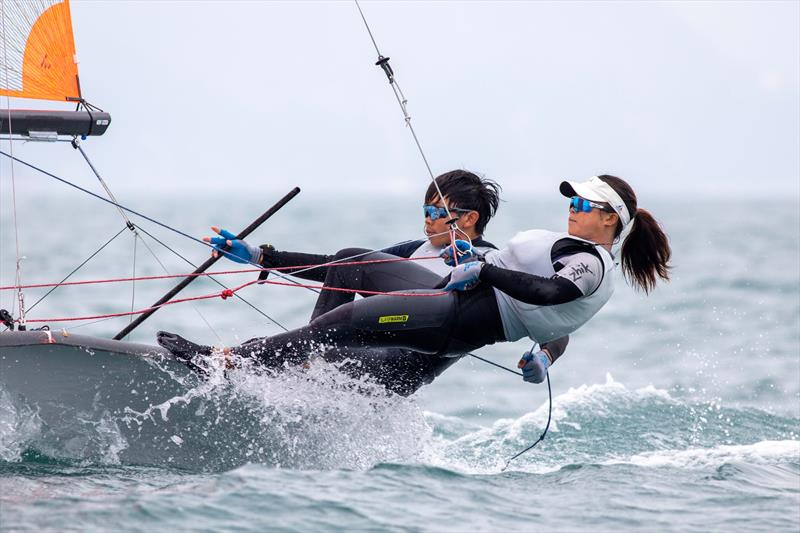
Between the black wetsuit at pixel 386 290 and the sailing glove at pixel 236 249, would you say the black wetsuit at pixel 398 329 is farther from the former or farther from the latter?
the sailing glove at pixel 236 249

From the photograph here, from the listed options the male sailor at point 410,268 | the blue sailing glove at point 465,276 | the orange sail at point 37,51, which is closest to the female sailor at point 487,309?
the blue sailing glove at point 465,276

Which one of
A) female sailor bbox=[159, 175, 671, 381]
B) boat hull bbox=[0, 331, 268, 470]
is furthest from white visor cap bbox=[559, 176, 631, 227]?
boat hull bbox=[0, 331, 268, 470]

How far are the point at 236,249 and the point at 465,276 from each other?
1.23 metres

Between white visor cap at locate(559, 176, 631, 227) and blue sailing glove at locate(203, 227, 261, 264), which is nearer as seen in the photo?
white visor cap at locate(559, 176, 631, 227)

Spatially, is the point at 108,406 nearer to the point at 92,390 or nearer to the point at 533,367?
the point at 92,390

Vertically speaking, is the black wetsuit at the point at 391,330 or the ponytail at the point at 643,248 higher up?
the ponytail at the point at 643,248

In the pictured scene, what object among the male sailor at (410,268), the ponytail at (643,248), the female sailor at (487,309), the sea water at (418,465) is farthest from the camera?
the male sailor at (410,268)

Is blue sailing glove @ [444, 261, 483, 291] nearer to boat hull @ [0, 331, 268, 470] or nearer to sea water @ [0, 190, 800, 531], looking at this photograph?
sea water @ [0, 190, 800, 531]

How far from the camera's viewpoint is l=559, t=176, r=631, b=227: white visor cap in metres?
4.75

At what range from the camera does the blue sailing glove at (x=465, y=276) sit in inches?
179

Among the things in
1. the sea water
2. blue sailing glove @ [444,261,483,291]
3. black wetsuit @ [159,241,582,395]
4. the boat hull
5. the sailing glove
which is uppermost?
the sailing glove

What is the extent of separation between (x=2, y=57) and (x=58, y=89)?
0.26m

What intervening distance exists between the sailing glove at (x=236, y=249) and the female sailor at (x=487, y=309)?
60cm

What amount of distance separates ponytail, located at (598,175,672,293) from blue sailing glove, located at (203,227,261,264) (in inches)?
61.8
